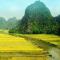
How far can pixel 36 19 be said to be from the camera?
313 ft

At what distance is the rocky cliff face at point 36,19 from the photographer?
82125 millimetres

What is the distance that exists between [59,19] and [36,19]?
1673cm

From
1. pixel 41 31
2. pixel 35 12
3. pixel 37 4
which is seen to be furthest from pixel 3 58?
pixel 37 4

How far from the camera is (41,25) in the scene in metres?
88.4

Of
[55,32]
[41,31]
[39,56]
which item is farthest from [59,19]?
[39,56]

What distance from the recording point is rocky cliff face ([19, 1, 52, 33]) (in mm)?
82125

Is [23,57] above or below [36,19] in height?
below

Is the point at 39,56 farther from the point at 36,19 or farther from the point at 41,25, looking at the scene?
the point at 36,19

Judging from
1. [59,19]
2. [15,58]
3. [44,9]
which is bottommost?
[15,58]

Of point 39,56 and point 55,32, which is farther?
point 55,32

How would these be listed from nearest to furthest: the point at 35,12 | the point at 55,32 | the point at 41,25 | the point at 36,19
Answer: the point at 55,32 < the point at 41,25 < the point at 36,19 < the point at 35,12

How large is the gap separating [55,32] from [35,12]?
41.2 m

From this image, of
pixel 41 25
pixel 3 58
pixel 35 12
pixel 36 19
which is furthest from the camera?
pixel 35 12

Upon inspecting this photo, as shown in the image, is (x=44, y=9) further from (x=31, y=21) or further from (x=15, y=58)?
(x=15, y=58)
